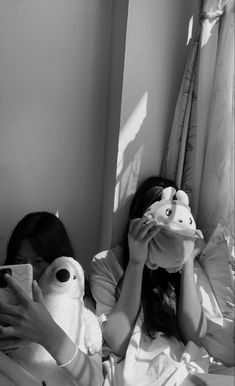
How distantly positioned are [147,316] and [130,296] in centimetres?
9

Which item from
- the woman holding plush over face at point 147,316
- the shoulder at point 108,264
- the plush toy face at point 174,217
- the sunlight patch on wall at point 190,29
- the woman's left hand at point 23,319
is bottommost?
the woman holding plush over face at point 147,316

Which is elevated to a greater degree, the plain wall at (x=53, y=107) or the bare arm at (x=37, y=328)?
the plain wall at (x=53, y=107)

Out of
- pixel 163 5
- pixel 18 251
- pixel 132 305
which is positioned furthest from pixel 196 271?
pixel 163 5

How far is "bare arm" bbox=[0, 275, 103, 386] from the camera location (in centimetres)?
99

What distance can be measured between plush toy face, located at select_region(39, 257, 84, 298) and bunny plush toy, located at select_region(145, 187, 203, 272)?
0.26 m

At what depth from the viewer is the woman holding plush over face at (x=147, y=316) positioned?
1195 mm

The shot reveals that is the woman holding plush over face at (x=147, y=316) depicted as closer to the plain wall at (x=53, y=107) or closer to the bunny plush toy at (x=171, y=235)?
the bunny plush toy at (x=171, y=235)

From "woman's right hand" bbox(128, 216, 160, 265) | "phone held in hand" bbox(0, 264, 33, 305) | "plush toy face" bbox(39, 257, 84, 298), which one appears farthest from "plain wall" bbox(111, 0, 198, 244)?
"phone held in hand" bbox(0, 264, 33, 305)

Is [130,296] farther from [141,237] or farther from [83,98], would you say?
[83,98]

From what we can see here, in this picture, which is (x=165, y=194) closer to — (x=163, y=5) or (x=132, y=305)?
(x=132, y=305)

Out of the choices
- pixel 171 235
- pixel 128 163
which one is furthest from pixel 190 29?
pixel 171 235

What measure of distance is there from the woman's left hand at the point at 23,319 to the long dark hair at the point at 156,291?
1.27ft

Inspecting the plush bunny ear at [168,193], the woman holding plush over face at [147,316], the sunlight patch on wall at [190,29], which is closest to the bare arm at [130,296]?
the woman holding plush over face at [147,316]

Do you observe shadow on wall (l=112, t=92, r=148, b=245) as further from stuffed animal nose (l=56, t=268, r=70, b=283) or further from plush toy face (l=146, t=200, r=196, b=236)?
stuffed animal nose (l=56, t=268, r=70, b=283)
